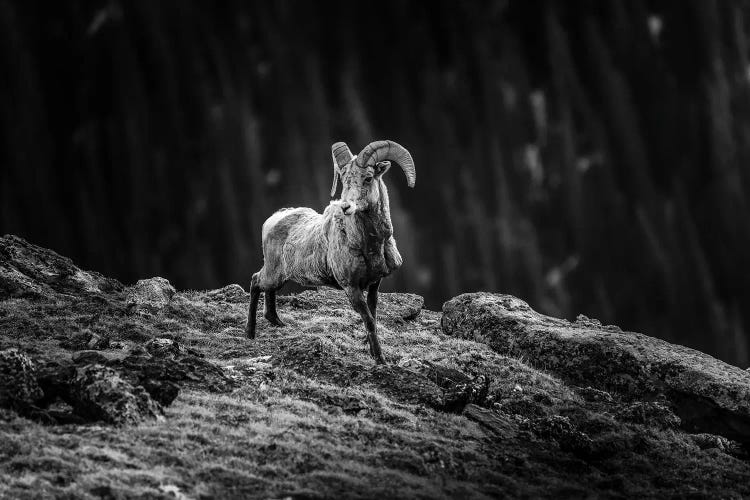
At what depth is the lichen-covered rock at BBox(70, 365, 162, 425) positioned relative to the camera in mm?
14430

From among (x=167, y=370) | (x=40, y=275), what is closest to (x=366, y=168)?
(x=167, y=370)

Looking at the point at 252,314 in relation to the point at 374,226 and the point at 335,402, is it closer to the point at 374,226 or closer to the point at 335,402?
the point at 374,226

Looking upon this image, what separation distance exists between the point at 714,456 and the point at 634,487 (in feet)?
14.8

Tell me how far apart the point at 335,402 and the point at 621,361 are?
9.28m

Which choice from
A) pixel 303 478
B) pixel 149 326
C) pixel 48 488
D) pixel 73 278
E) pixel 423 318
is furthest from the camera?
pixel 423 318

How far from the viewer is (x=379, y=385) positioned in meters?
18.4

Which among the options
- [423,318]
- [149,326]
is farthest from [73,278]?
[423,318]

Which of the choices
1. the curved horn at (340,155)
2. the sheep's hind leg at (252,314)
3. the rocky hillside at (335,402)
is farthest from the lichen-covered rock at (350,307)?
the curved horn at (340,155)

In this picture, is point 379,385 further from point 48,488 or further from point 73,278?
point 73,278

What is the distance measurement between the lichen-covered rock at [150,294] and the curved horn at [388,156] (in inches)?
344

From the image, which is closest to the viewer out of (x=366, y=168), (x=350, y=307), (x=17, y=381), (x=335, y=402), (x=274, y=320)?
(x=17, y=381)

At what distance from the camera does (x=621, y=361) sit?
22984 mm

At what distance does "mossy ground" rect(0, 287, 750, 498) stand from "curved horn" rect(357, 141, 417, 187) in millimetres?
4298

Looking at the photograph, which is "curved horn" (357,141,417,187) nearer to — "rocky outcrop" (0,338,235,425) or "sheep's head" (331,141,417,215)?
"sheep's head" (331,141,417,215)
